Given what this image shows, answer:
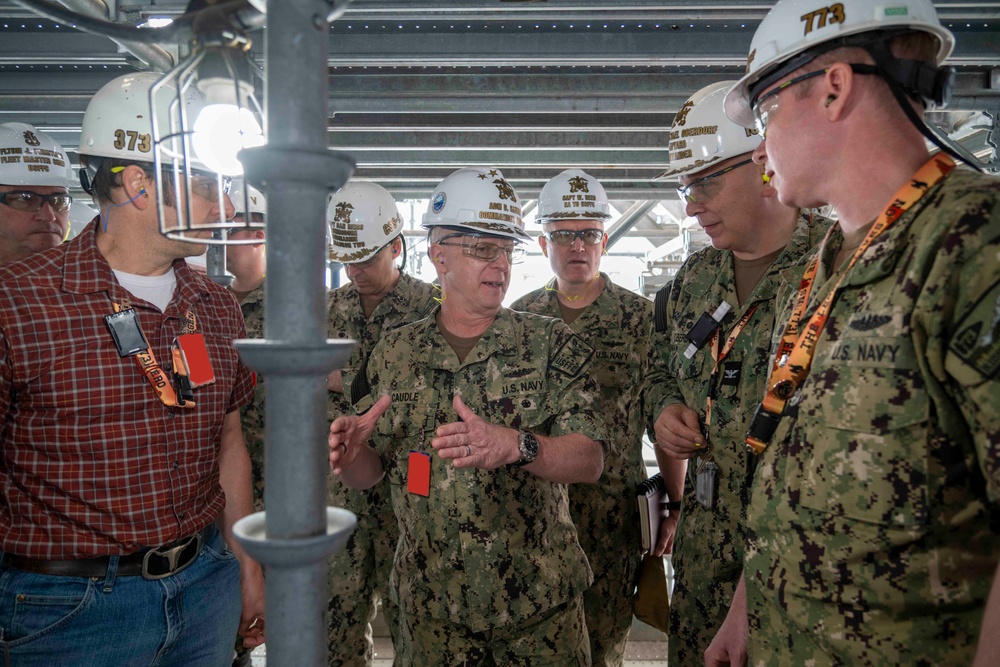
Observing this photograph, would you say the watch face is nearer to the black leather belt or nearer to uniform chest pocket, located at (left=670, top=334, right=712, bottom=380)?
uniform chest pocket, located at (left=670, top=334, right=712, bottom=380)

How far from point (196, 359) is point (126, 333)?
0.77 ft

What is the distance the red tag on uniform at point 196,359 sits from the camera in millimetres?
2209

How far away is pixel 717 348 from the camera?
9.24 ft

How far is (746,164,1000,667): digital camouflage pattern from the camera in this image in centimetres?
125

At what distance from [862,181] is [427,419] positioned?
5.71 feet

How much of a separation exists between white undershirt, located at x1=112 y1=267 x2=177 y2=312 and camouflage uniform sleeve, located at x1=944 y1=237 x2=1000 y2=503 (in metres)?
2.10

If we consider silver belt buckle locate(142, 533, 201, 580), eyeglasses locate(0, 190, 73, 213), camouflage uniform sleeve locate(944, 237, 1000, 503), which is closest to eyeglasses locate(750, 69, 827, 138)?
camouflage uniform sleeve locate(944, 237, 1000, 503)

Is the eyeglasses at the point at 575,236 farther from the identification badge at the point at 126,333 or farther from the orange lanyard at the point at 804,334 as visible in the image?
the identification badge at the point at 126,333

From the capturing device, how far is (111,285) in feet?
6.84

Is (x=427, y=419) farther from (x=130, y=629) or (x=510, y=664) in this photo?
(x=130, y=629)

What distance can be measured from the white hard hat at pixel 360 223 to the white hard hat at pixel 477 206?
1247 mm

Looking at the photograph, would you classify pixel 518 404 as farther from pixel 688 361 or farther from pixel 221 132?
pixel 221 132

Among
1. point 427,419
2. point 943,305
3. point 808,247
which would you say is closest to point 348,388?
point 427,419

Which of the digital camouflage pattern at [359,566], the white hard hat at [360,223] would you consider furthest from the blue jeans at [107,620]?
the white hard hat at [360,223]
